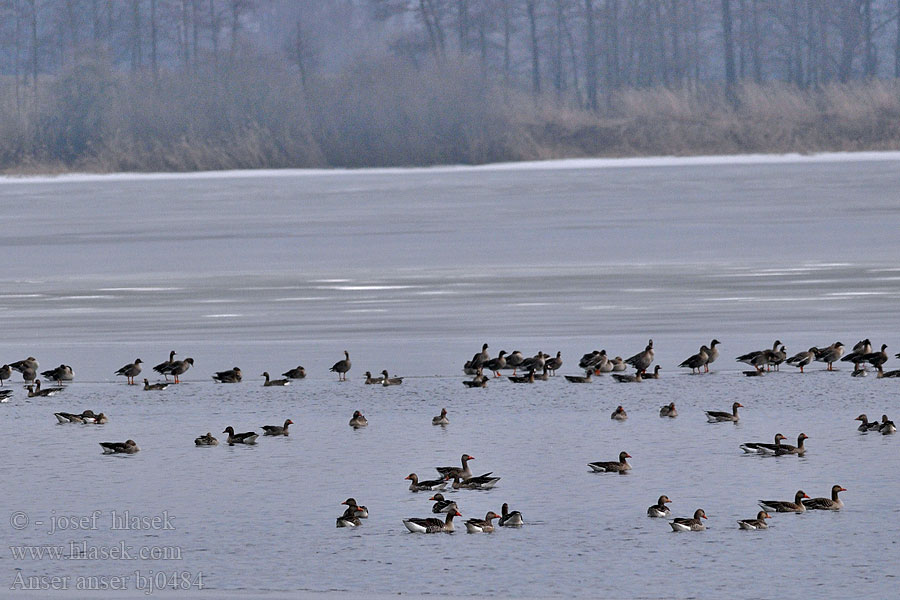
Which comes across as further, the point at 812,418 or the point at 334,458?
the point at 812,418

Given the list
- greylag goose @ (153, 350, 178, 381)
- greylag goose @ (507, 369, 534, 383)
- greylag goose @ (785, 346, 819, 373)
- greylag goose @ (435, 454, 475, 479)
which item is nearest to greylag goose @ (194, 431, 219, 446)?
greylag goose @ (435, 454, 475, 479)

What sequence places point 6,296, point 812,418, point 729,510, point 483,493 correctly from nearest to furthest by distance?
point 729,510, point 483,493, point 812,418, point 6,296

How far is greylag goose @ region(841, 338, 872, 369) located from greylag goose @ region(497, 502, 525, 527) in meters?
6.08

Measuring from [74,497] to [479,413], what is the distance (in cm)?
401

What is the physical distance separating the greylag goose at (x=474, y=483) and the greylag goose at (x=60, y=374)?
5433mm

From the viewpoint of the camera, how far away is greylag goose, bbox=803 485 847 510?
9047mm

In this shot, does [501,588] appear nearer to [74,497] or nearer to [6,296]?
[74,497]

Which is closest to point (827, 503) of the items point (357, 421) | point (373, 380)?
point (357, 421)

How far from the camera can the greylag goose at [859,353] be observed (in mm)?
14070

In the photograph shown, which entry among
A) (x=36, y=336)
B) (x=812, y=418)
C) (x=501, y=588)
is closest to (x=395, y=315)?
(x=36, y=336)

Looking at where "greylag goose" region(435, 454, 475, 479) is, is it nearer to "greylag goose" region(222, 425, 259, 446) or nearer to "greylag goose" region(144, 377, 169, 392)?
"greylag goose" region(222, 425, 259, 446)

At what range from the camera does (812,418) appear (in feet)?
39.5

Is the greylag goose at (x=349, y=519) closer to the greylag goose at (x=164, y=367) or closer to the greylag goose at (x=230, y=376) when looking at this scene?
the greylag goose at (x=230, y=376)

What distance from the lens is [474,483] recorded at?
988 cm
